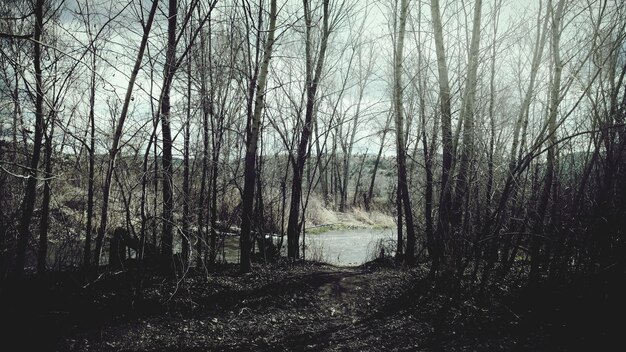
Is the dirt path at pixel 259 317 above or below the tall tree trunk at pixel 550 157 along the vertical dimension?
A: below

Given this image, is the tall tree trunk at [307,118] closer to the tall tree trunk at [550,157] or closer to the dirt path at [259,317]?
the dirt path at [259,317]

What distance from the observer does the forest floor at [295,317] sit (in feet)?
13.9

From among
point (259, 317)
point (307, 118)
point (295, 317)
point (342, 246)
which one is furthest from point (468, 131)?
point (342, 246)

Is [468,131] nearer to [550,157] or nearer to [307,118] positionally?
[550,157]

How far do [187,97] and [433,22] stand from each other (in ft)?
15.2

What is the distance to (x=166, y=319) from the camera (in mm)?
4816

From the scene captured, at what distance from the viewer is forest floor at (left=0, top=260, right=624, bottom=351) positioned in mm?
4223

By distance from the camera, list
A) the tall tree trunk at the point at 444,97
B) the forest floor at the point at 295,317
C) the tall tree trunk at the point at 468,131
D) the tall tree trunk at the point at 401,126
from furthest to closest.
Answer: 1. the tall tree trunk at the point at 401,126
2. the tall tree trunk at the point at 444,97
3. the tall tree trunk at the point at 468,131
4. the forest floor at the point at 295,317

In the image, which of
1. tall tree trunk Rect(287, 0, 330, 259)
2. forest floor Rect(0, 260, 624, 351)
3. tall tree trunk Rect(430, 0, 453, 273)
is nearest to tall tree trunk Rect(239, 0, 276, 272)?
forest floor Rect(0, 260, 624, 351)

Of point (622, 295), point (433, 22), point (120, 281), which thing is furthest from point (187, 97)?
point (622, 295)

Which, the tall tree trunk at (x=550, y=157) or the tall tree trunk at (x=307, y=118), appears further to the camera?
the tall tree trunk at (x=307, y=118)

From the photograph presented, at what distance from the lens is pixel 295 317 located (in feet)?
16.7

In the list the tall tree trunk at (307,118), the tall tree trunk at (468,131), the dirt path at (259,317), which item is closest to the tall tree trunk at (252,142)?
the dirt path at (259,317)

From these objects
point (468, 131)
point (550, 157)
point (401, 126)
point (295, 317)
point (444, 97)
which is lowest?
point (295, 317)
